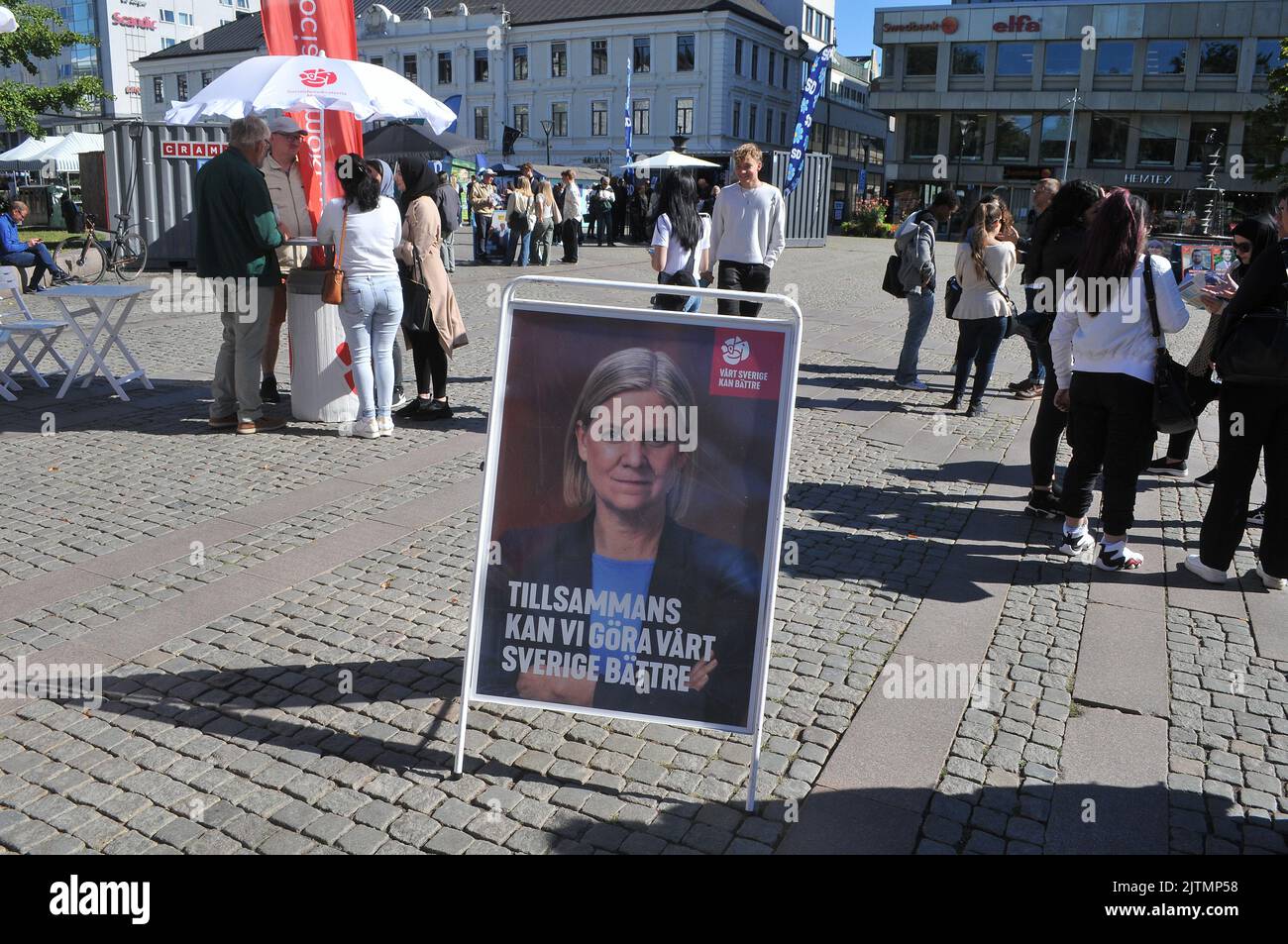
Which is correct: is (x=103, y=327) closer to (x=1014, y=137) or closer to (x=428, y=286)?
(x=428, y=286)

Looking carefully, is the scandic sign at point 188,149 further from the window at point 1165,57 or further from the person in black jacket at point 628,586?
the window at point 1165,57

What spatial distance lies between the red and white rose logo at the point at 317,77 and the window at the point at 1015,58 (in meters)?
60.9

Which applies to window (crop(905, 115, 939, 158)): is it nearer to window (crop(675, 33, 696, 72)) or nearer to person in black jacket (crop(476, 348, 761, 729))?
window (crop(675, 33, 696, 72))

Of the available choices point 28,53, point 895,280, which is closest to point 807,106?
point 895,280

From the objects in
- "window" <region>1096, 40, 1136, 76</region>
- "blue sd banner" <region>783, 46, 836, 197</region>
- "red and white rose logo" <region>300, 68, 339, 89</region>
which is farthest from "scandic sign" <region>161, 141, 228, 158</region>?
"window" <region>1096, 40, 1136, 76</region>

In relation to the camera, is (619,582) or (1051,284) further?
(1051,284)

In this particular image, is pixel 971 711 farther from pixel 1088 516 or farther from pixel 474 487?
pixel 474 487

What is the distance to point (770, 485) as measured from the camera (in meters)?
3.21

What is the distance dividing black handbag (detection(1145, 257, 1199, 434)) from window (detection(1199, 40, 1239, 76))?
6277cm

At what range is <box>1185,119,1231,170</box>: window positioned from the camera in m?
56.7

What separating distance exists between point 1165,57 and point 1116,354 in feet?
208

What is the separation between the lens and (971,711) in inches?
154
